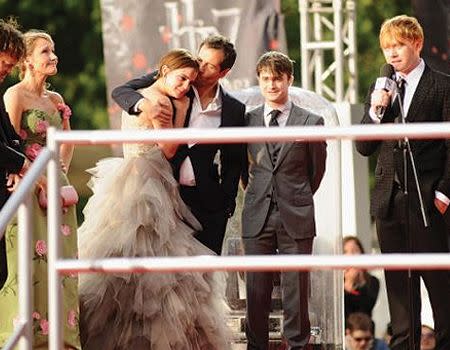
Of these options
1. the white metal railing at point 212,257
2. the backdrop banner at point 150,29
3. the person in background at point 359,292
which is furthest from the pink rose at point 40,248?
the backdrop banner at point 150,29

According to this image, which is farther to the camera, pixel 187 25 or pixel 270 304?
pixel 187 25

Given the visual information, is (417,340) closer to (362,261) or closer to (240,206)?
(240,206)

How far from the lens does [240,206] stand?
27.9 ft

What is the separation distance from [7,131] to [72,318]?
90cm

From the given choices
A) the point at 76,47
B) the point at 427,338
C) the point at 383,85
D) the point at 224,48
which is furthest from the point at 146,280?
the point at 76,47

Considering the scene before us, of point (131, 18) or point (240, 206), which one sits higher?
point (131, 18)

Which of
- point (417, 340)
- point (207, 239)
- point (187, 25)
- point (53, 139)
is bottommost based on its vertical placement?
point (417, 340)

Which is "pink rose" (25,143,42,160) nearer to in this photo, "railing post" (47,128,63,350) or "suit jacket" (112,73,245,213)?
"suit jacket" (112,73,245,213)

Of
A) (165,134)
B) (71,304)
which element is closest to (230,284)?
(71,304)

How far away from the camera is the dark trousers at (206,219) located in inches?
317

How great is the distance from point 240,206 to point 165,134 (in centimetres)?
237

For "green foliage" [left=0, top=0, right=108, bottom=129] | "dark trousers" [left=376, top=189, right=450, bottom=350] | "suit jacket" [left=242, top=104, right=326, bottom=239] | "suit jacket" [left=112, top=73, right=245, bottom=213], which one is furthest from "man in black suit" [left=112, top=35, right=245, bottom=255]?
"green foliage" [left=0, top=0, right=108, bottom=129]

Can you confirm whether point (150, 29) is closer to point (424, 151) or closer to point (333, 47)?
point (333, 47)

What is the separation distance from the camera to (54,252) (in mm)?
6215
